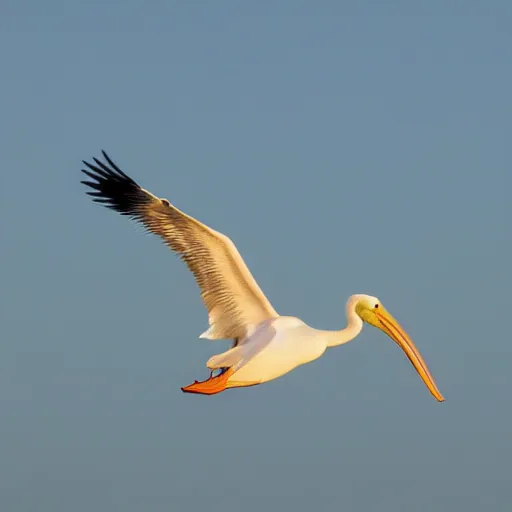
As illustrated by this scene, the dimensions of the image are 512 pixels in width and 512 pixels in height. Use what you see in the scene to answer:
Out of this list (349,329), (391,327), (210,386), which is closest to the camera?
(210,386)

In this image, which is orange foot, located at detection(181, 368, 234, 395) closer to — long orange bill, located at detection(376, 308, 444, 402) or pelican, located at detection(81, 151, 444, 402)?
pelican, located at detection(81, 151, 444, 402)

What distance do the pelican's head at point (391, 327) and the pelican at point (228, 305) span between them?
0.13 m

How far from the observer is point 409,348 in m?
27.7

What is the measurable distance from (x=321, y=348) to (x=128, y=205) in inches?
147

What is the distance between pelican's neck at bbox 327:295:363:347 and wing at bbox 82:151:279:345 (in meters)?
1.07

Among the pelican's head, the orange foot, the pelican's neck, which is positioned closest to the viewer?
the orange foot

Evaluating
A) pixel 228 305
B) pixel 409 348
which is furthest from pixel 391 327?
pixel 228 305

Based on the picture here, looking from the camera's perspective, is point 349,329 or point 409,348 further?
point 409,348

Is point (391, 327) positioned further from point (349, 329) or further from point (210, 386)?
point (210, 386)

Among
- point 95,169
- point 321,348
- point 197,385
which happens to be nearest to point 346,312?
point 321,348

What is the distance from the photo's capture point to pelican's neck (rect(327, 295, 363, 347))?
2533 cm

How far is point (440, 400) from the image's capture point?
90.1 feet

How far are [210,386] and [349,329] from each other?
8.17 ft

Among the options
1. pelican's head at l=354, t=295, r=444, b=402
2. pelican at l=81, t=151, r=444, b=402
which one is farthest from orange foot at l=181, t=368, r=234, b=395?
pelican's head at l=354, t=295, r=444, b=402
